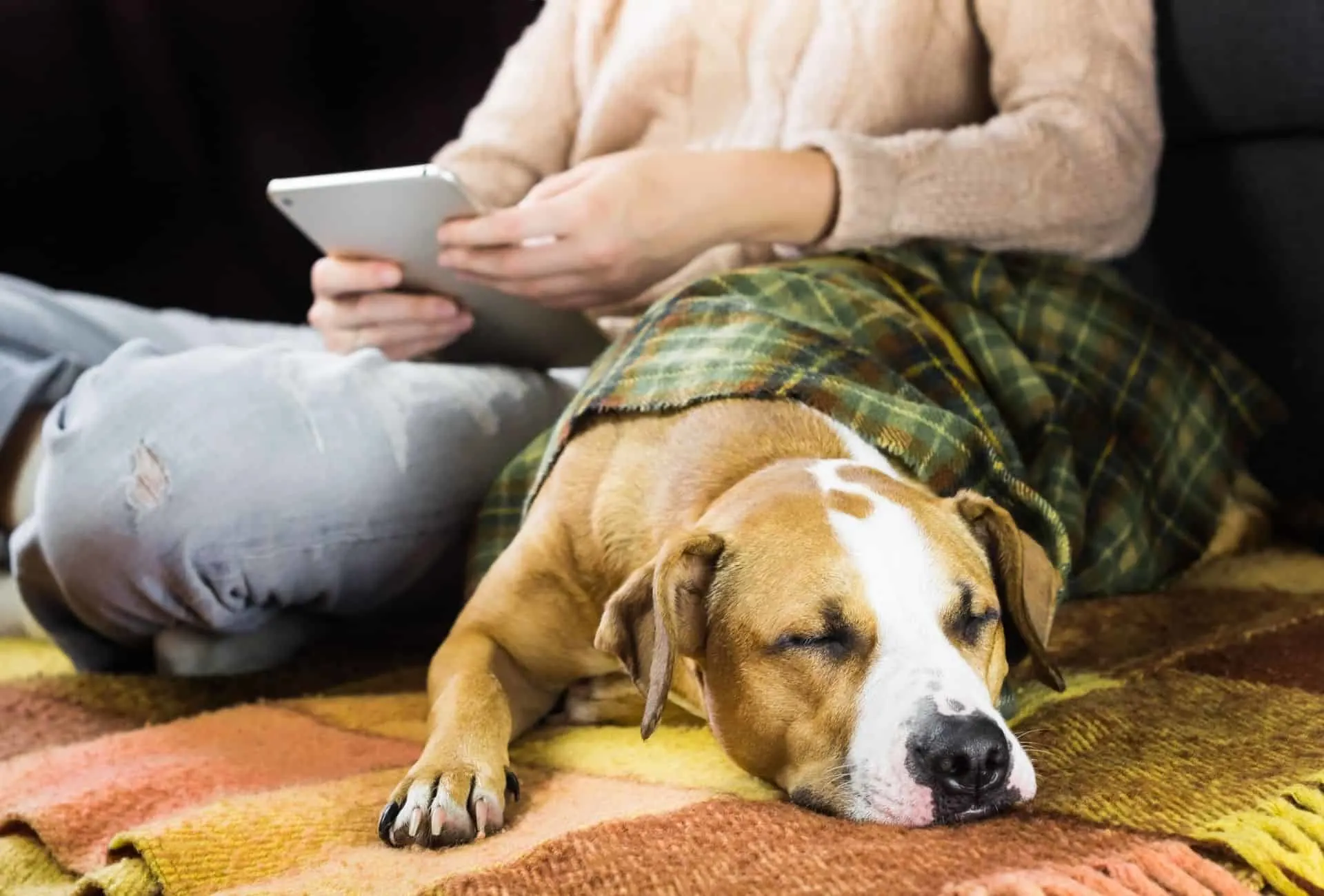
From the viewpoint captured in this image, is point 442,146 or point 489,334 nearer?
point 489,334

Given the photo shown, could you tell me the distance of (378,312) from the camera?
160 cm

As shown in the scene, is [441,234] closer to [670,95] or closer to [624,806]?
[670,95]

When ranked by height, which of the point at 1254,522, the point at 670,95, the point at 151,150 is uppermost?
the point at 670,95

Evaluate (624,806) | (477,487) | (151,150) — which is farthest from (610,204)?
(151,150)

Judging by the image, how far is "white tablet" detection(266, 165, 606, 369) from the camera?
1.38m

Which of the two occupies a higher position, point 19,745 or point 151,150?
point 151,150

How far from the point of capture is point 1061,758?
999 millimetres

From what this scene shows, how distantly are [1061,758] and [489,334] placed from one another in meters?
1.04

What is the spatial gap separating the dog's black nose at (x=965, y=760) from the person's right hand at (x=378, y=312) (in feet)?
3.12

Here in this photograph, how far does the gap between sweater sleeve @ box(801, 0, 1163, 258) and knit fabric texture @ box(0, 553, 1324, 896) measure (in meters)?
0.52

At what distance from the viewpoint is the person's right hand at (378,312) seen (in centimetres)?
156

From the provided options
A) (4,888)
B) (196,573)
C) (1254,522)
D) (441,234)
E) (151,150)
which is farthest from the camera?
(151,150)

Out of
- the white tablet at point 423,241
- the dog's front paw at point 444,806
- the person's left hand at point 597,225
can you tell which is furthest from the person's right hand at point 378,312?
the dog's front paw at point 444,806

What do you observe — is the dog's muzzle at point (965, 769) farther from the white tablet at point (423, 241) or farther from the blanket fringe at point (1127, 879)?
the white tablet at point (423, 241)
